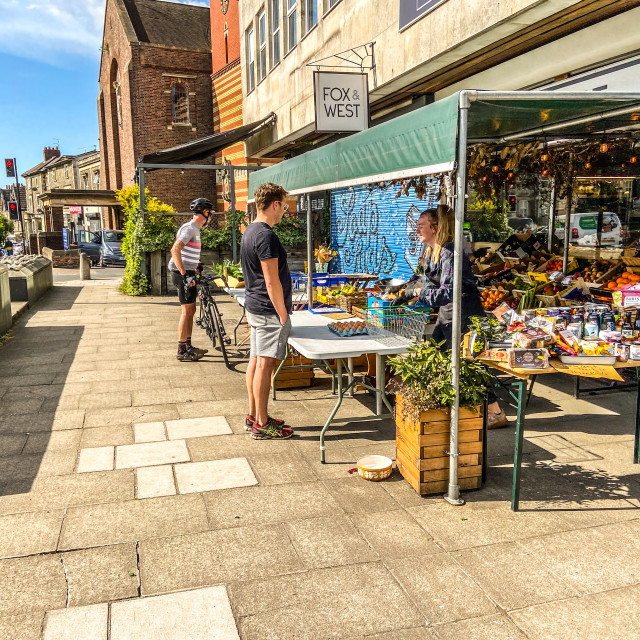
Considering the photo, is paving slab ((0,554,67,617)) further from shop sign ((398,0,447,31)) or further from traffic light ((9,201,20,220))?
traffic light ((9,201,20,220))

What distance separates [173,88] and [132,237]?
57.8ft

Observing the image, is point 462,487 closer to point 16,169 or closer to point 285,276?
point 285,276

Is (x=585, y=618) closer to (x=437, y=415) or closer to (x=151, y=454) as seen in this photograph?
(x=437, y=415)

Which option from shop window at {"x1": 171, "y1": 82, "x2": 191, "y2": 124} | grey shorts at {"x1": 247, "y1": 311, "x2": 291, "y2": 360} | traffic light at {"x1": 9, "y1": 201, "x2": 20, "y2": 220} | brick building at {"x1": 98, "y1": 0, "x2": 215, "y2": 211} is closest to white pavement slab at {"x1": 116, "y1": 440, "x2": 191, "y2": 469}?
grey shorts at {"x1": 247, "y1": 311, "x2": 291, "y2": 360}

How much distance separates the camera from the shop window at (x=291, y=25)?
1577cm

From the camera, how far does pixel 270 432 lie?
5398 mm

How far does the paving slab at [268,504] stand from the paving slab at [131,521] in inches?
4.4

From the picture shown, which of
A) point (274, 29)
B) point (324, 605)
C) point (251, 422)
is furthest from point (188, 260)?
point (274, 29)

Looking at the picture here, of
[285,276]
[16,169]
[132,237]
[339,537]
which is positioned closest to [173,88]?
[16,169]

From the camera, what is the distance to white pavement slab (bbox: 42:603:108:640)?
2.89m

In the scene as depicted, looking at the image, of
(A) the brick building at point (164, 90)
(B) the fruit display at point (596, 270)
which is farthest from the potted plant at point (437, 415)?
(A) the brick building at point (164, 90)

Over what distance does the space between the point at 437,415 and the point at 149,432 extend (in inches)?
110

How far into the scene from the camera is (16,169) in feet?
91.0

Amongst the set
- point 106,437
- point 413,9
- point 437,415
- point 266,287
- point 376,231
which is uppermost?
point 413,9
